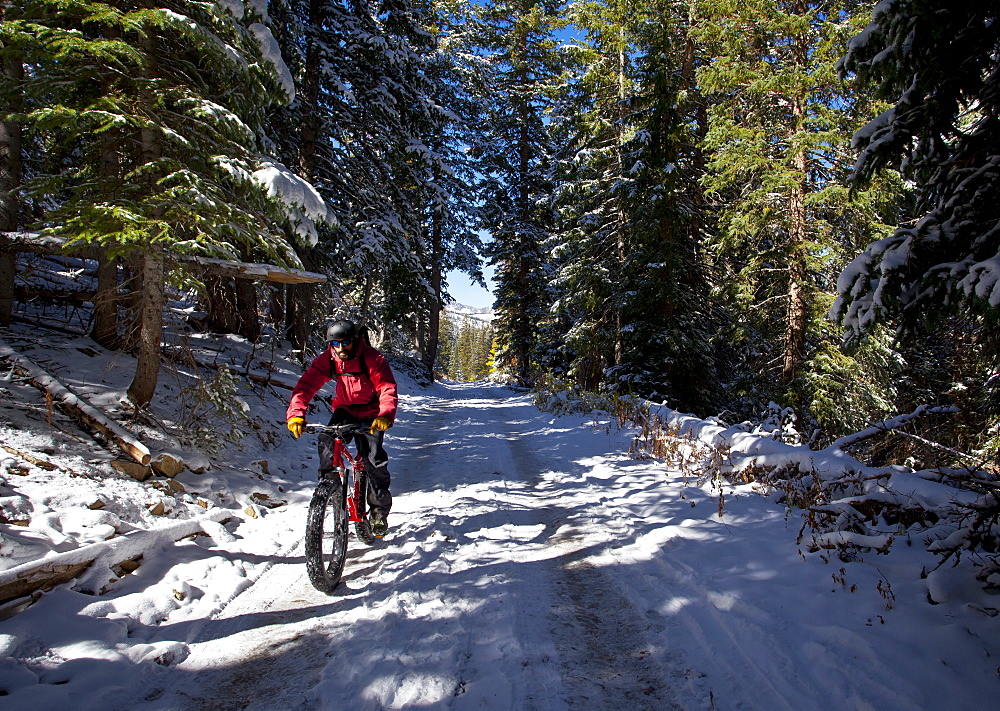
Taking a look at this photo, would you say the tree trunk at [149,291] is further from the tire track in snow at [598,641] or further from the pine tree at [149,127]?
the tire track in snow at [598,641]

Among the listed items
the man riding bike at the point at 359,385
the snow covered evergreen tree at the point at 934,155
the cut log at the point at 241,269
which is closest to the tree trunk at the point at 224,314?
the cut log at the point at 241,269

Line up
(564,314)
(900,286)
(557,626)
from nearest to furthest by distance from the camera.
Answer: (900,286), (557,626), (564,314)

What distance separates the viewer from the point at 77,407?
4.84 metres

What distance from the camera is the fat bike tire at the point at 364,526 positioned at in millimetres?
4320

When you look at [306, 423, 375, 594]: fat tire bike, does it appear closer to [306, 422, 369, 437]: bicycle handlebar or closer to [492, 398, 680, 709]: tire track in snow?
[306, 422, 369, 437]: bicycle handlebar

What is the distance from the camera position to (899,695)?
7.21ft

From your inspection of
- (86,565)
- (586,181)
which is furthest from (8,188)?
(586,181)

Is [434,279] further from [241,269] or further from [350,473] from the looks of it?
[350,473]

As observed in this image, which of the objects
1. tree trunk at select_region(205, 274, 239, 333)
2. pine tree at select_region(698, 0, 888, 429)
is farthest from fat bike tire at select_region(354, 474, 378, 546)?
pine tree at select_region(698, 0, 888, 429)

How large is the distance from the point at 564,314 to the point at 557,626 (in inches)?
708

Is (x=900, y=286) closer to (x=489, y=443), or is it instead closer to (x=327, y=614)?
(x=327, y=614)

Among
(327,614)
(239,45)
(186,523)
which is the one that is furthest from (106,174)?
(327,614)

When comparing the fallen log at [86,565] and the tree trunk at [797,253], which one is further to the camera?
the tree trunk at [797,253]

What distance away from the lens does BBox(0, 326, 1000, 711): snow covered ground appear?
2.40m
